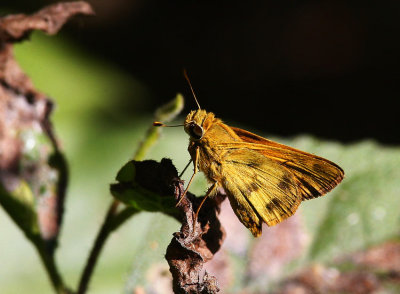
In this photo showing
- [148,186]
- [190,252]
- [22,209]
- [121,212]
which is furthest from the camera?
Answer: [22,209]

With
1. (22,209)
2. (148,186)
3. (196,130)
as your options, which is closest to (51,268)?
(22,209)

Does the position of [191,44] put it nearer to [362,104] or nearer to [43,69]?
[362,104]

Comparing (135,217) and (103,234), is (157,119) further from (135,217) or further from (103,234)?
(135,217)

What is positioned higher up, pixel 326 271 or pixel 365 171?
pixel 365 171

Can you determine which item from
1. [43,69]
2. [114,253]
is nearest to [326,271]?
[114,253]

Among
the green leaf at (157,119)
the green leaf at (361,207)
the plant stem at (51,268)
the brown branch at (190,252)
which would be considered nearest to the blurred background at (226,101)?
the green leaf at (361,207)

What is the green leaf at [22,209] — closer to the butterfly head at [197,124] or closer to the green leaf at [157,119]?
the green leaf at [157,119]
